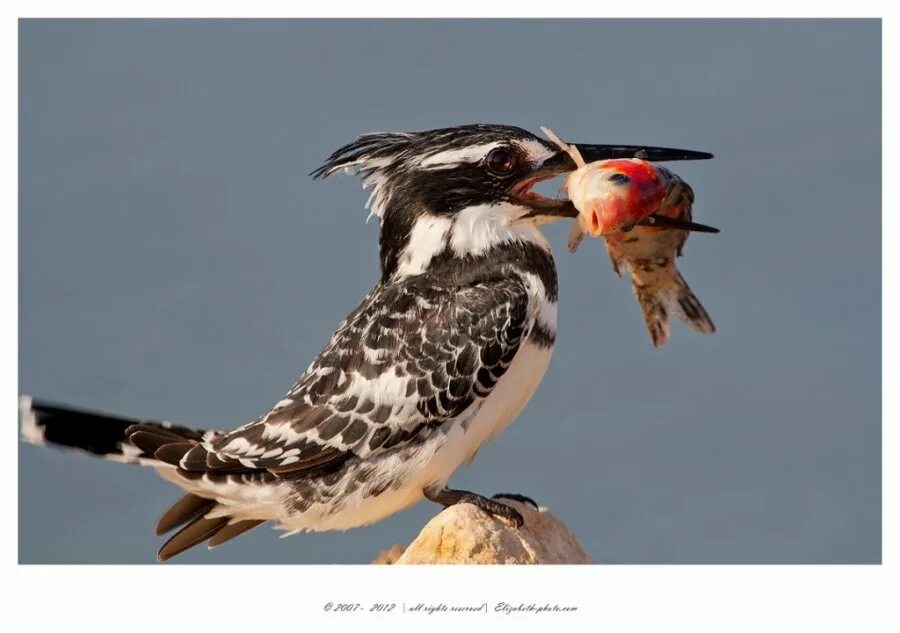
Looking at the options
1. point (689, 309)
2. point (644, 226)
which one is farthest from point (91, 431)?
point (689, 309)

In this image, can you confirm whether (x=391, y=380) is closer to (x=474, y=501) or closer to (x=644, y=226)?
(x=474, y=501)

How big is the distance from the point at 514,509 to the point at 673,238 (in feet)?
5.96

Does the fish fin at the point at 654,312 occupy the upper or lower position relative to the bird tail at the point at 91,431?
upper

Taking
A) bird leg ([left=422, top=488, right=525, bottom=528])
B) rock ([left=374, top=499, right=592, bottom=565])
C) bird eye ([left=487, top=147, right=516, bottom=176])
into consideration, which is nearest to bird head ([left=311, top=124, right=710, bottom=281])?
bird eye ([left=487, top=147, right=516, bottom=176])

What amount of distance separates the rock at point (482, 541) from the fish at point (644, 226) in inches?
56.0

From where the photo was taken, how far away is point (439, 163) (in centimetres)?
770

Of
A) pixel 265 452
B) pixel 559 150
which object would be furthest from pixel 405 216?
pixel 265 452

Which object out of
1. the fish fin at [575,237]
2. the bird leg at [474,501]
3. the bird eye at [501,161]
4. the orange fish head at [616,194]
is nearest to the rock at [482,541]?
the bird leg at [474,501]

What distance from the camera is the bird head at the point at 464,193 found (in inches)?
301

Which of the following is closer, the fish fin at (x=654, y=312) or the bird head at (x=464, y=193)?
the bird head at (x=464, y=193)

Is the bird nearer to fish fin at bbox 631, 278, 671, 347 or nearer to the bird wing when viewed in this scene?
the bird wing

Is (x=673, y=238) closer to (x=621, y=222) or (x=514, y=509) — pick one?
(x=621, y=222)

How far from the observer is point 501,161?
7668 mm

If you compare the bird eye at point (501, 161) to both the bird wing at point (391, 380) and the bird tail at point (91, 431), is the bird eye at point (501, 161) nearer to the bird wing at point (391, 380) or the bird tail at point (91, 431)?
the bird wing at point (391, 380)
